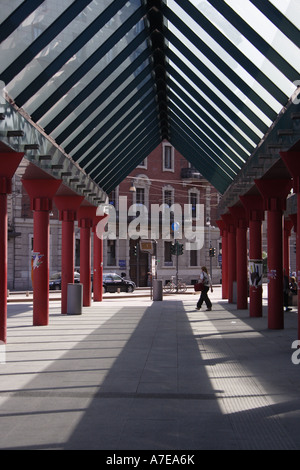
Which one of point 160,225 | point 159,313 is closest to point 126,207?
point 160,225

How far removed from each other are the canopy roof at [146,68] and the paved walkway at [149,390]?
5.26m

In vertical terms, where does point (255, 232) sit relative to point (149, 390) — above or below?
above

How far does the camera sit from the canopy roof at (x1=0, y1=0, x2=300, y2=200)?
1184cm

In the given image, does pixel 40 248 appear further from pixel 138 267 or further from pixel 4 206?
pixel 138 267

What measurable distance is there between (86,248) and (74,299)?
5.00 m

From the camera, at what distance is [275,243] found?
17406mm

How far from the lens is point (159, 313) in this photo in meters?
24.0

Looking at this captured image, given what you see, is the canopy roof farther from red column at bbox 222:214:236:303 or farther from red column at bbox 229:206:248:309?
red column at bbox 222:214:236:303

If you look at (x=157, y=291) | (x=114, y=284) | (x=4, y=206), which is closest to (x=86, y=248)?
(x=157, y=291)

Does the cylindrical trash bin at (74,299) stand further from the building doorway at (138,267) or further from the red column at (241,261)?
the building doorway at (138,267)

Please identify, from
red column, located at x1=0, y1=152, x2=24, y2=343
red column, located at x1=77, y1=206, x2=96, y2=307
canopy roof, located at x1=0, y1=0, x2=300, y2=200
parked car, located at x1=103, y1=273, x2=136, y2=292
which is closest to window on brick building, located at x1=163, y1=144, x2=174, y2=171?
parked car, located at x1=103, y1=273, x2=136, y2=292
